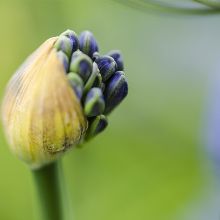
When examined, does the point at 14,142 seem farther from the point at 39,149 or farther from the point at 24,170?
the point at 24,170

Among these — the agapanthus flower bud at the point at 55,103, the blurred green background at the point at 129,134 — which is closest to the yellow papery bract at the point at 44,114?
the agapanthus flower bud at the point at 55,103

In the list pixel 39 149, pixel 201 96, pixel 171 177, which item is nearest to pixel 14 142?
pixel 39 149

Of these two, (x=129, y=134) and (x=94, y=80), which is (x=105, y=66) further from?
(x=129, y=134)

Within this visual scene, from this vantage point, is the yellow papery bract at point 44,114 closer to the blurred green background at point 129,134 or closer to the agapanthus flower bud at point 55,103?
the agapanthus flower bud at point 55,103

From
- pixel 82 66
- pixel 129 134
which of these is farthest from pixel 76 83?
pixel 129 134

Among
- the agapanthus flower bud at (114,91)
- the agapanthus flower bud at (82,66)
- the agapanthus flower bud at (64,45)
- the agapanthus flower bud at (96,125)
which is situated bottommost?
the agapanthus flower bud at (96,125)

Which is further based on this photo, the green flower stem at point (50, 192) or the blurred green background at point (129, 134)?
the blurred green background at point (129, 134)
